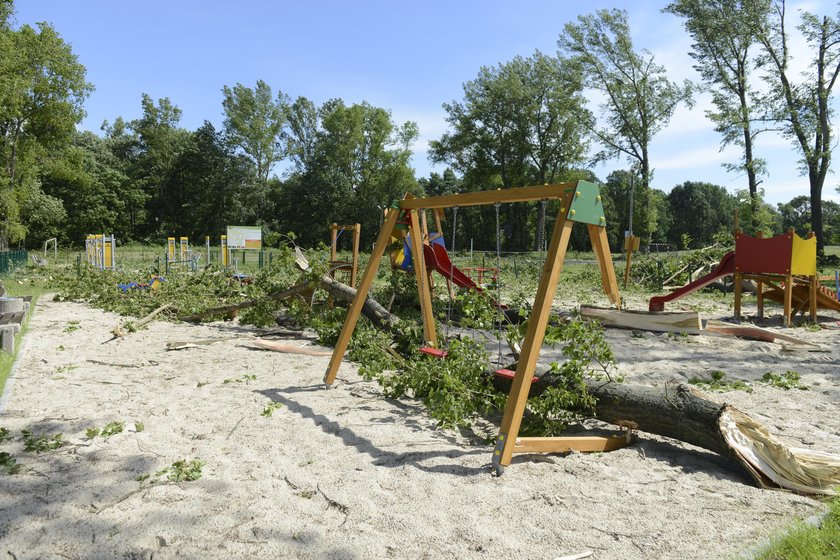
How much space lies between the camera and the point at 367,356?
6.12 metres

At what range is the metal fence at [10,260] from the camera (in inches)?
832

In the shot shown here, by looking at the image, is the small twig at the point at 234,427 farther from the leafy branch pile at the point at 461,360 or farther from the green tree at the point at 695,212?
the green tree at the point at 695,212

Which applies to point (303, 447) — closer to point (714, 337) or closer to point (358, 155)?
point (714, 337)

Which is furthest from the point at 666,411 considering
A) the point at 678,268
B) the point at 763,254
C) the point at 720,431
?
the point at 678,268

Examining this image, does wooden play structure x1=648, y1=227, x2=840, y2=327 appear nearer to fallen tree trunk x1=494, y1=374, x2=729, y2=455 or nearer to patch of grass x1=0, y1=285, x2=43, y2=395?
fallen tree trunk x1=494, y1=374, x2=729, y2=455

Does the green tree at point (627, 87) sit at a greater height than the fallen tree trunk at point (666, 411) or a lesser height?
greater

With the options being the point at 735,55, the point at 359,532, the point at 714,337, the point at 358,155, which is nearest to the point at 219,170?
the point at 358,155

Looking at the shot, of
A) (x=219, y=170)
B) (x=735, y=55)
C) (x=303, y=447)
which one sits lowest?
(x=303, y=447)

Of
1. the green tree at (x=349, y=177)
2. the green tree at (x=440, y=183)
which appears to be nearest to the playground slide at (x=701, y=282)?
the green tree at (x=349, y=177)

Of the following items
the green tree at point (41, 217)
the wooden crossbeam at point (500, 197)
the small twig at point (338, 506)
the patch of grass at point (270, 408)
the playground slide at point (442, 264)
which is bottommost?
the small twig at point (338, 506)

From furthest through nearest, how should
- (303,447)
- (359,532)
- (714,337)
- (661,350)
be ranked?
(714,337), (661,350), (303,447), (359,532)

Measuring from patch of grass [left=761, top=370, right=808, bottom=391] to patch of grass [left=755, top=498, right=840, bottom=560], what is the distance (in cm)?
334

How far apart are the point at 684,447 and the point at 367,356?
331 cm

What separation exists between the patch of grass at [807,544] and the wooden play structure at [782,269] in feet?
28.0
